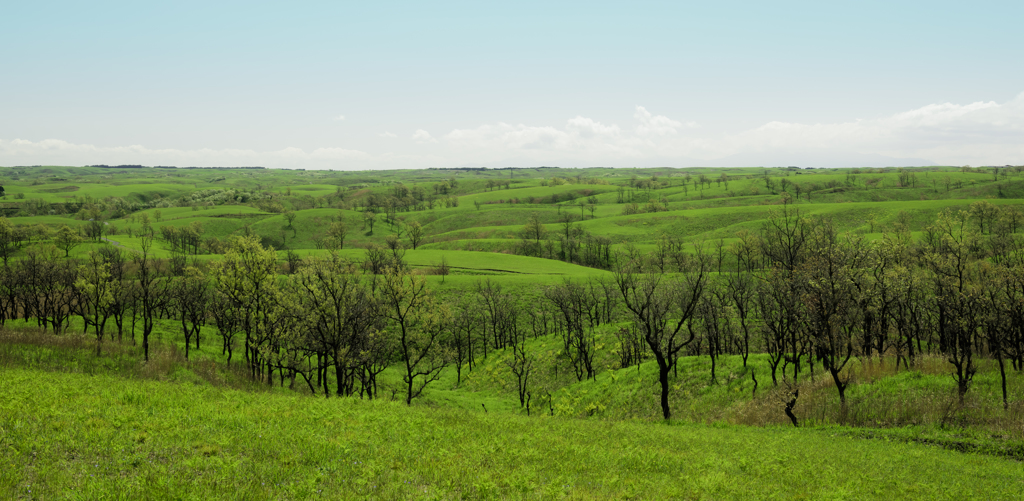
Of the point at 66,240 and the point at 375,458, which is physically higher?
the point at 375,458

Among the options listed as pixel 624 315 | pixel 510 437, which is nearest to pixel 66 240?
pixel 624 315

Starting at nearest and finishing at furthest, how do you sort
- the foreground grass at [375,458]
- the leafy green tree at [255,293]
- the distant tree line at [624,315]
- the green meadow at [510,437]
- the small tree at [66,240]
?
1. the foreground grass at [375,458]
2. the green meadow at [510,437]
3. the distant tree line at [624,315]
4. the leafy green tree at [255,293]
5. the small tree at [66,240]

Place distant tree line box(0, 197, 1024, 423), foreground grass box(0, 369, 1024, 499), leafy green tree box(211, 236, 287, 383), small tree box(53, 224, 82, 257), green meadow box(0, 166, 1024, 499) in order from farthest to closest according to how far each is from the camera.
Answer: small tree box(53, 224, 82, 257) → leafy green tree box(211, 236, 287, 383) → distant tree line box(0, 197, 1024, 423) → green meadow box(0, 166, 1024, 499) → foreground grass box(0, 369, 1024, 499)

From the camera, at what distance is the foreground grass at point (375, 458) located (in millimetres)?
10398

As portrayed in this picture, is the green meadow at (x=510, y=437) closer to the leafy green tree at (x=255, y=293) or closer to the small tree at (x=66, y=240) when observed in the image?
the leafy green tree at (x=255, y=293)

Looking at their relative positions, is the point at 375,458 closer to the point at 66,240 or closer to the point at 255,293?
the point at 255,293

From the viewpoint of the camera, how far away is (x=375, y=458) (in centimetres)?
1267

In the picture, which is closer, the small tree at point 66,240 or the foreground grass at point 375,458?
the foreground grass at point 375,458

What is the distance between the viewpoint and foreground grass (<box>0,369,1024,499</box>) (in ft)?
34.1

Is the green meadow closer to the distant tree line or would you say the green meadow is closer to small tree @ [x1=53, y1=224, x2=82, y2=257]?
the distant tree line

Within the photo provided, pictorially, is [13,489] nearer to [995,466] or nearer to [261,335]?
[995,466]

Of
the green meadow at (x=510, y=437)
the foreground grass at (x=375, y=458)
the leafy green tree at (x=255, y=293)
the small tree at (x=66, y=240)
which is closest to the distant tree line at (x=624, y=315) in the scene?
the leafy green tree at (x=255, y=293)

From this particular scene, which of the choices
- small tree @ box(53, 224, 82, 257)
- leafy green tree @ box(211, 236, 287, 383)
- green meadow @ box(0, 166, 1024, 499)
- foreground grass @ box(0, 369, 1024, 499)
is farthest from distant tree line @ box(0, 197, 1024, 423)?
small tree @ box(53, 224, 82, 257)

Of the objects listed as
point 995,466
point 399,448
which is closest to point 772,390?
point 995,466
